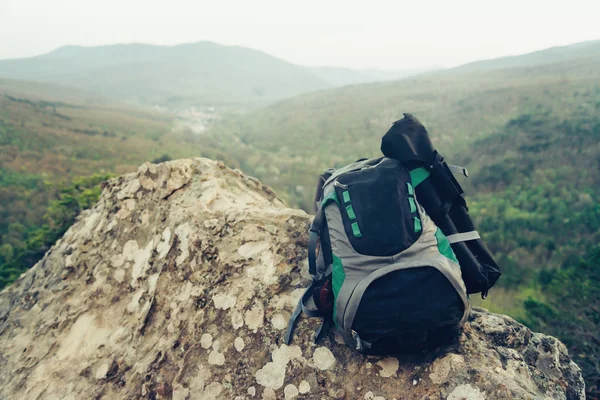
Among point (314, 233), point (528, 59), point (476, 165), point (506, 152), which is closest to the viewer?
point (314, 233)

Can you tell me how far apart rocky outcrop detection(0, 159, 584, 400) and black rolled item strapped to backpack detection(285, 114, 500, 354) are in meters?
0.21

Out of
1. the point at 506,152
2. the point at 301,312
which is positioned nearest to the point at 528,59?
the point at 506,152

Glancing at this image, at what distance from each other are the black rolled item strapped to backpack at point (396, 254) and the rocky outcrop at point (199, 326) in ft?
0.69

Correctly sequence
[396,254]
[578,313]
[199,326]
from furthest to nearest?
[578,313] → [199,326] → [396,254]

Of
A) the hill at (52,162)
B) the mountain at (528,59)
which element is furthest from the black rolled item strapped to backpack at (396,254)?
the mountain at (528,59)

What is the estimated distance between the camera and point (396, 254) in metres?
2.22

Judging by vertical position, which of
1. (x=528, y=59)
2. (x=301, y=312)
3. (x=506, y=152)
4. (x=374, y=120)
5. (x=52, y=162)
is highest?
(x=301, y=312)

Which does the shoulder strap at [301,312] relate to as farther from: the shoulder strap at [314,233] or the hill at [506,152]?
the hill at [506,152]

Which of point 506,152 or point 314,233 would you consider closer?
point 314,233

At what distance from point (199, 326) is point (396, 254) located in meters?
1.55

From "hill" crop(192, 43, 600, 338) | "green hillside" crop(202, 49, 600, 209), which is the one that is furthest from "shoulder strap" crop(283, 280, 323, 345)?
"green hillside" crop(202, 49, 600, 209)

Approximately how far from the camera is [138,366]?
9.09 feet

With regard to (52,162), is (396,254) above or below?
above

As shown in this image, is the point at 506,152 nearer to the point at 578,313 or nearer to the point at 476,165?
the point at 476,165
